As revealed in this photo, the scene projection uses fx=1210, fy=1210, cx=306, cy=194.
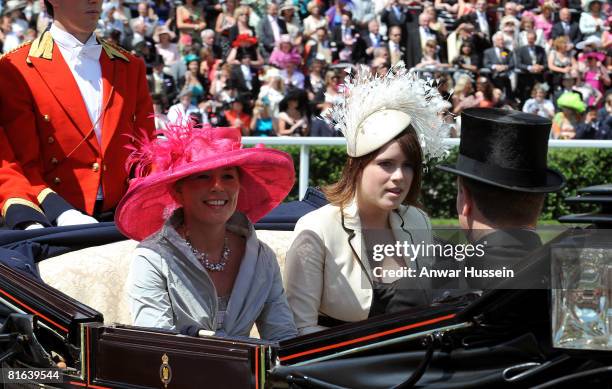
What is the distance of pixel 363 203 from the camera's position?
12.5 feet

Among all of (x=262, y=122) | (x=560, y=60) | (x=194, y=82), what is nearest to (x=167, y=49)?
(x=194, y=82)

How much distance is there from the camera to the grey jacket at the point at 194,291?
3.49 meters

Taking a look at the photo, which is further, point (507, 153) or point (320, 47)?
point (320, 47)

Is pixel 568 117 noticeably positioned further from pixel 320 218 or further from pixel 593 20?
pixel 320 218

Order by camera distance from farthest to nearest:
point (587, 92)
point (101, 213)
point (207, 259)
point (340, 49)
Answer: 1. point (340, 49)
2. point (587, 92)
3. point (101, 213)
4. point (207, 259)

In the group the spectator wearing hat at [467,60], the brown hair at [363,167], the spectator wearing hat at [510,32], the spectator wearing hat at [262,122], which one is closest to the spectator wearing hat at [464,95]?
the spectator wearing hat at [467,60]

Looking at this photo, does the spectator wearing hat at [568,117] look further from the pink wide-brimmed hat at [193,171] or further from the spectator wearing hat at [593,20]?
the pink wide-brimmed hat at [193,171]

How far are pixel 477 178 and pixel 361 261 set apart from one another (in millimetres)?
910

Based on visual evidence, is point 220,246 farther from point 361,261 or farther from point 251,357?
point 251,357

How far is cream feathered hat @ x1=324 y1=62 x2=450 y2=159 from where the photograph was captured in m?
3.70

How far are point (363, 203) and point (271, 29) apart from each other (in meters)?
13.0

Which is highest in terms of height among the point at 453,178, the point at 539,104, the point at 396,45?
the point at 396,45

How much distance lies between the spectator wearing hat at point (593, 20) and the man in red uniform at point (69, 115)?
535 inches

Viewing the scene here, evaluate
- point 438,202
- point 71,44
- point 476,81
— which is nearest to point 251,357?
point 71,44
